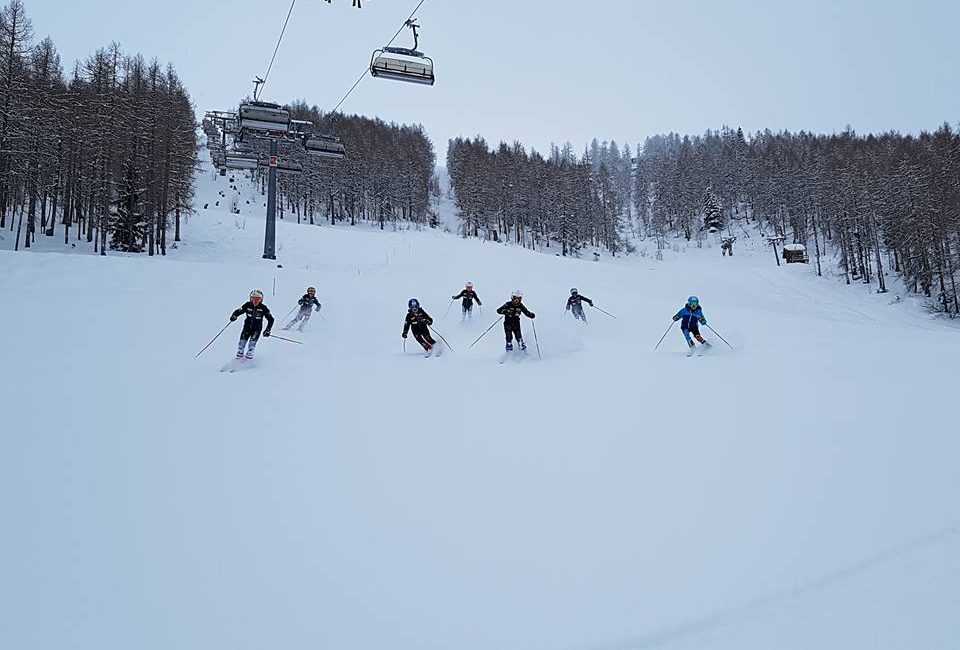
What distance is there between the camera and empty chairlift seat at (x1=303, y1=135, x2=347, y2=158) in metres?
21.8

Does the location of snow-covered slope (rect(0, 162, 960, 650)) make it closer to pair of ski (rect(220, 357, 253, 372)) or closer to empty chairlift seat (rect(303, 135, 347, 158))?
pair of ski (rect(220, 357, 253, 372))

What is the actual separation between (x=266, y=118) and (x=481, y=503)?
21.6m

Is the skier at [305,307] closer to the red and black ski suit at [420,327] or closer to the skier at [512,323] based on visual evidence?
the red and black ski suit at [420,327]

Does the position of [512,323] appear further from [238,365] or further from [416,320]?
[238,365]

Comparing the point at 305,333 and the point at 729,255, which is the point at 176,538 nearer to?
the point at 305,333

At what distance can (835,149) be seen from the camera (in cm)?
7338

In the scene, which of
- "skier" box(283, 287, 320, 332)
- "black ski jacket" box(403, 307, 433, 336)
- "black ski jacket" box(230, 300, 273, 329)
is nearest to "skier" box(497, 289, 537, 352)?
"black ski jacket" box(403, 307, 433, 336)

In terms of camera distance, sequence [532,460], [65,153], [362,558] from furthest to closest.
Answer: [65,153] < [532,460] < [362,558]

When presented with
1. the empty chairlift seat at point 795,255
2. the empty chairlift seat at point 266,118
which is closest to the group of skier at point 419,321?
the empty chairlift seat at point 266,118

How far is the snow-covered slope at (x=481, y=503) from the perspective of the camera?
2.65 metres

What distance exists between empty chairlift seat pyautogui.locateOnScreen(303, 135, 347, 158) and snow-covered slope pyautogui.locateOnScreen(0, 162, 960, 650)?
15.3 metres

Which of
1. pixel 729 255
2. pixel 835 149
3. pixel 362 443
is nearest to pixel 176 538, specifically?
pixel 362 443

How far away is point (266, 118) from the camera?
65.1 feet

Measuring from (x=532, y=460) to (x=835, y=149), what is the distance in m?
95.5
